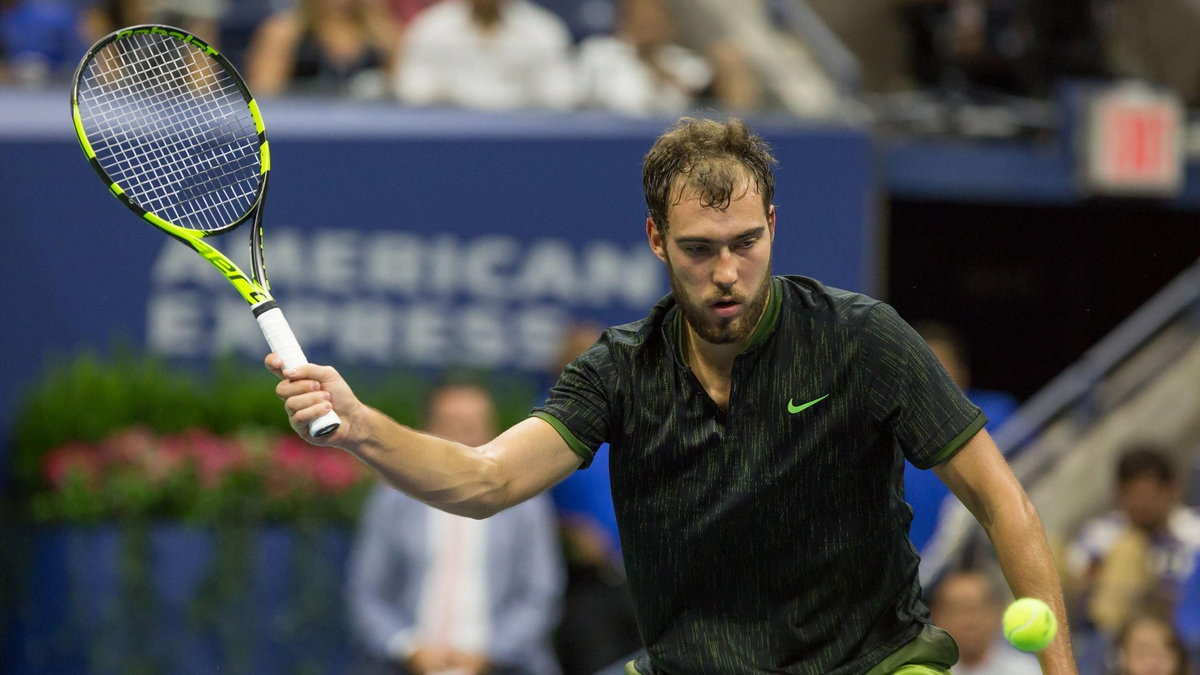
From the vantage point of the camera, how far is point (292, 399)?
3.19m

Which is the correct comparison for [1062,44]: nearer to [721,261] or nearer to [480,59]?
[480,59]

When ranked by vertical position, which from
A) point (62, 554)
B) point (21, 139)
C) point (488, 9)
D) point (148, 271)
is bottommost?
point (62, 554)

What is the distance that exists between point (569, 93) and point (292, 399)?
605 cm

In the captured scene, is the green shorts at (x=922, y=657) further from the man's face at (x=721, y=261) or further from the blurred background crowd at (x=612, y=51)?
the blurred background crowd at (x=612, y=51)

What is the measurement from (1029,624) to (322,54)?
6.16 m

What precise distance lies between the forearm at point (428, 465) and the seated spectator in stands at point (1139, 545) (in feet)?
14.2

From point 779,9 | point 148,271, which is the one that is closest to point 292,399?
point 148,271

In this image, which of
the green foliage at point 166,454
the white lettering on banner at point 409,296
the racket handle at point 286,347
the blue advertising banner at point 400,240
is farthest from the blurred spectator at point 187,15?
the racket handle at point 286,347

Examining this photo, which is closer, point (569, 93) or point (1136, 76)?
point (569, 93)

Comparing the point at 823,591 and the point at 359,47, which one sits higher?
the point at 359,47

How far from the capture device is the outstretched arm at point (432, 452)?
322 centimetres

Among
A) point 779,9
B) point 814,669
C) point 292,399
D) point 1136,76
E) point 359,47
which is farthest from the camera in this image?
point 1136,76

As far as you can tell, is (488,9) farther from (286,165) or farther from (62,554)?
(62,554)

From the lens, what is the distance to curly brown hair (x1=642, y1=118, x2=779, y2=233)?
3.40 m
